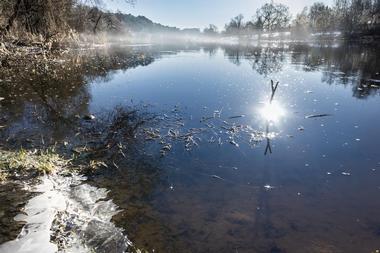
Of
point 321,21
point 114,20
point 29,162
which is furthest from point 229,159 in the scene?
point 321,21

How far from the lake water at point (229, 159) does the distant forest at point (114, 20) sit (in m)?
5.69

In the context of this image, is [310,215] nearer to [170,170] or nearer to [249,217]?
[249,217]

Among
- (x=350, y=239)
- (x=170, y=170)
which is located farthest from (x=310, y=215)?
(x=170, y=170)

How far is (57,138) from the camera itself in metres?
8.81

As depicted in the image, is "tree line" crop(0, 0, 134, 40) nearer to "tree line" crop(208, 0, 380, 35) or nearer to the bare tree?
"tree line" crop(208, 0, 380, 35)

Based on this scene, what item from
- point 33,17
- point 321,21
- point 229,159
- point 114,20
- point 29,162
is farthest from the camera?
point 321,21

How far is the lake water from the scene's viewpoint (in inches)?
205

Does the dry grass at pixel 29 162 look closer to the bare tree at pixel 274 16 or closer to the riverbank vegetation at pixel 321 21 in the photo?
the riverbank vegetation at pixel 321 21

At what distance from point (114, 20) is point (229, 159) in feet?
249

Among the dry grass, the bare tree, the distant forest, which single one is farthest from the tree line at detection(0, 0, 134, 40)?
the bare tree

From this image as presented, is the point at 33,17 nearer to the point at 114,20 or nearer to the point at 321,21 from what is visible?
the point at 114,20

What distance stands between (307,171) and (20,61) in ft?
68.6

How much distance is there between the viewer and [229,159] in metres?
7.95

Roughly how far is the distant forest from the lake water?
224 inches
